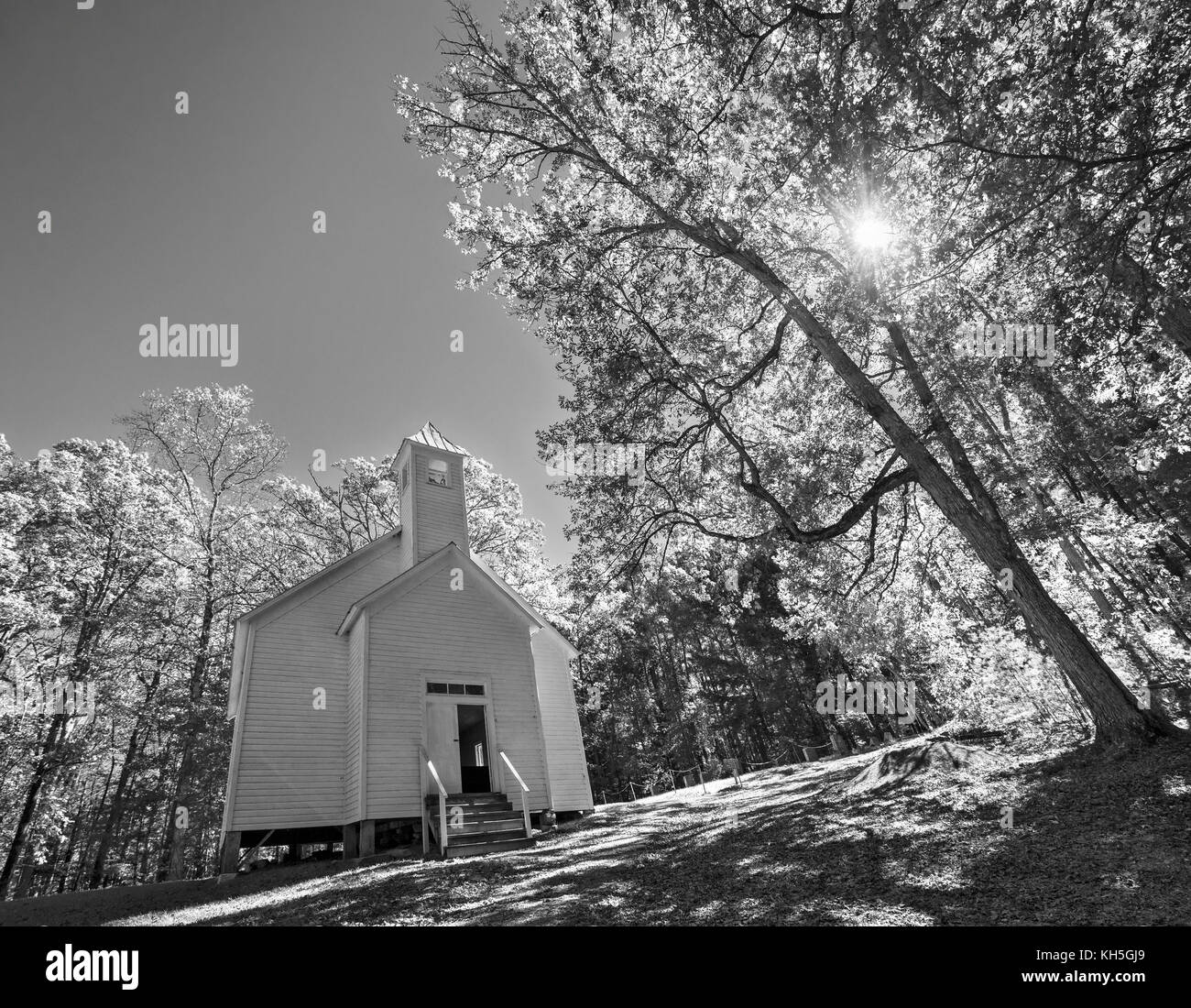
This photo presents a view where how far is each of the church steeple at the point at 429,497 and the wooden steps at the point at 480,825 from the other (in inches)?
235

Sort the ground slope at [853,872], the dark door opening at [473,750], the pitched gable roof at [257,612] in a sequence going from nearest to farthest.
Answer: the ground slope at [853,872]
the pitched gable roof at [257,612]
the dark door opening at [473,750]

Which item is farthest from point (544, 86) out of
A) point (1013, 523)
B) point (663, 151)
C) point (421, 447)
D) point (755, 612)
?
point (755, 612)

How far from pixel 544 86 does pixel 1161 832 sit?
12.4m

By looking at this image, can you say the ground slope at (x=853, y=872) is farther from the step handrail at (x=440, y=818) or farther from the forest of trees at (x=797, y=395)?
the forest of trees at (x=797, y=395)

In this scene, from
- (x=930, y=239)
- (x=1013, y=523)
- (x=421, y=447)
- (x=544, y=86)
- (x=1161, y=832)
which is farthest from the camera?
(x=421, y=447)

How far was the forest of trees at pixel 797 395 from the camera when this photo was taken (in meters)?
5.56

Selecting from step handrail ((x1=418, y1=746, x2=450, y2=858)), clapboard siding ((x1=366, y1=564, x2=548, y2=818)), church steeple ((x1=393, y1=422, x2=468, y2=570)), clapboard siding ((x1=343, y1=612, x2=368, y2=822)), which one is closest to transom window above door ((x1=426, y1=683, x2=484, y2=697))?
clapboard siding ((x1=366, y1=564, x2=548, y2=818))

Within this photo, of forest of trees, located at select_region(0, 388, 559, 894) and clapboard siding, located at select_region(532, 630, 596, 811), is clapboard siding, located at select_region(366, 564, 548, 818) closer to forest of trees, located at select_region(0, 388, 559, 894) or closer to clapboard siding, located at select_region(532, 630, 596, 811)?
clapboard siding, located at select_region(532, 630, 596, 811)

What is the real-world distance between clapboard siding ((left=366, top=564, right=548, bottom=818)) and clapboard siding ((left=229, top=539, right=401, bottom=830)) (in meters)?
1.18

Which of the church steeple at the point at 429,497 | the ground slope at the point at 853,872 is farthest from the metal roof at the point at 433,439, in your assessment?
the ground slope at the point at 853,872

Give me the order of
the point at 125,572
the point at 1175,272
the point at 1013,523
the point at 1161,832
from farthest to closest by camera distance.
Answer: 1. the point at 125,572
2. the point at 1013,523
3. the point at 1175,272
4. the point at 1161,832
